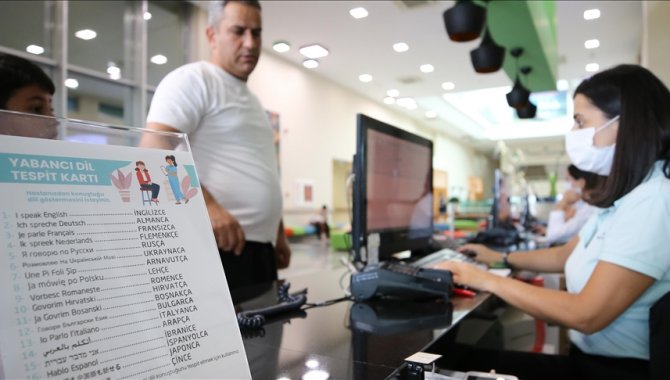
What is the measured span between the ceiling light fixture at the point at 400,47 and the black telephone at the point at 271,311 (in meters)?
5.61

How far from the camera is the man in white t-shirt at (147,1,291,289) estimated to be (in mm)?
1329

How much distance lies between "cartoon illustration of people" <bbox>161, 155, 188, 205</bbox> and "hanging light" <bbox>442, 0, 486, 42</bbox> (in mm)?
2893

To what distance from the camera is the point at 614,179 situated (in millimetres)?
1122

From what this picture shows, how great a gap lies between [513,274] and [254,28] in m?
1.28

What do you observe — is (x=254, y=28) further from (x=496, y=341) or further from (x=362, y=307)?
(x=496, y=341)

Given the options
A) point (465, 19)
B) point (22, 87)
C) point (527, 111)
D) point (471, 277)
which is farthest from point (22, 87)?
point (527, 111)

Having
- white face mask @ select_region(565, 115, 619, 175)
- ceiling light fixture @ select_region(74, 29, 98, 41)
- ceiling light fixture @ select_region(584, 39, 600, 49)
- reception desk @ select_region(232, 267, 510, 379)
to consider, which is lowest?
reception desk @ select_region(232, 267, 510, 379)

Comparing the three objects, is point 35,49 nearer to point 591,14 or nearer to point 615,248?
point 615,248

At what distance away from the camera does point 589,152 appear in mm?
1265

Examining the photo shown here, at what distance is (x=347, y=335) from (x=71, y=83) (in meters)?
4.49

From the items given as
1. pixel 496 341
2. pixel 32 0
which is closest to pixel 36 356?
pixel 496 341

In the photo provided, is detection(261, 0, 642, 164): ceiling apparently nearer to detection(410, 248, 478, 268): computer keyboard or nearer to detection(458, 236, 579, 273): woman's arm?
detection(458, 236, 579, 273): woman's arm

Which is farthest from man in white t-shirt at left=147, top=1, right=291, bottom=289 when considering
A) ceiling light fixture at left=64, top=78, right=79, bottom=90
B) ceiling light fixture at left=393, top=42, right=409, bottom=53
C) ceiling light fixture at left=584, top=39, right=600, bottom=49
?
ceiling light fixture at left=584, top=39, right=600, bottom=49

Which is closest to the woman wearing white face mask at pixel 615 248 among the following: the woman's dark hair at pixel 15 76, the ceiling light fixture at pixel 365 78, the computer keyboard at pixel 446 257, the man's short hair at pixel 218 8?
the computer keyboard at pixel 446 257
